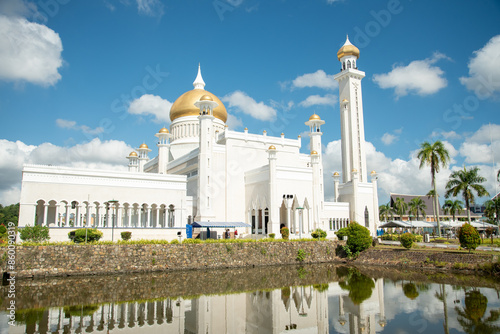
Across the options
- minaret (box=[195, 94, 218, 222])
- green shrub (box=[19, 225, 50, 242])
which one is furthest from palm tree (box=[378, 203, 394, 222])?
green shrub (box=[19, 225, 50, 242])

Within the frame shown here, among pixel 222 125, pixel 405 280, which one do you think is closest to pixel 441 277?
pixel 405 280

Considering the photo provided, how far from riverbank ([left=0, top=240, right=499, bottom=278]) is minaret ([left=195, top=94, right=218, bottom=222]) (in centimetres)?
724

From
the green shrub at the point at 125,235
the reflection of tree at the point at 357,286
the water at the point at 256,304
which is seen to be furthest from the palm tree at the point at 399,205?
the green shrub at the point at 125,235

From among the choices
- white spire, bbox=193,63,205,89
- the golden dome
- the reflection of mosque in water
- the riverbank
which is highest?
white spire, bbox=193,63,205,89

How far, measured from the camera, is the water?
11711mm

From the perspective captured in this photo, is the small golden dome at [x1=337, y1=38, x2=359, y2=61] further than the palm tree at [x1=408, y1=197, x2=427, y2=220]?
No

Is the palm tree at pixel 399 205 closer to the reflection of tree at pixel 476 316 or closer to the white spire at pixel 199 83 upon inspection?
the white spire at pixel 199 83

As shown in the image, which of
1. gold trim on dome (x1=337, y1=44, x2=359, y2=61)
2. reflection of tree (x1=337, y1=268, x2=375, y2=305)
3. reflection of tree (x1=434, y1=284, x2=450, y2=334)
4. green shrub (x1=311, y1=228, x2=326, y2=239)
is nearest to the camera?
reflection of tree (x1=434, y1=284, x2=450, y2=334)

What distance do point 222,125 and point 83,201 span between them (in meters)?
18.7

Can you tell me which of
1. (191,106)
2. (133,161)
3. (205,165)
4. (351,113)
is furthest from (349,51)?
(133,161)

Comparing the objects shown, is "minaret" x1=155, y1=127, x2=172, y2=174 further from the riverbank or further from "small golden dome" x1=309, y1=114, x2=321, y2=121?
the riverbank

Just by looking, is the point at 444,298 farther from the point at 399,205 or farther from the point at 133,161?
the point at 399,205

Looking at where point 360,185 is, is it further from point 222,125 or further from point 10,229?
point 10,229

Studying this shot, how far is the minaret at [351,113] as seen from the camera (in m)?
43.4
